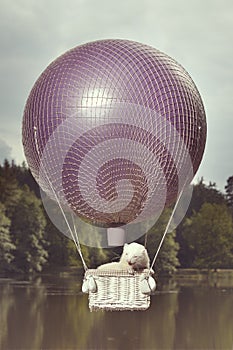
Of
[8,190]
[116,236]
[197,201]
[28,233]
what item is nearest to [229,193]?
[197,201]

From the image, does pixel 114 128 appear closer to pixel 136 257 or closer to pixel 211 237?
pixel 136 257

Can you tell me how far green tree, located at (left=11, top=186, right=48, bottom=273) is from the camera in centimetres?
1003

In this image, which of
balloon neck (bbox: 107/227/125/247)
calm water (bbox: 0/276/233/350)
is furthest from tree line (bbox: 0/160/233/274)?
balloon neck (bbox: 107/227/125/247)

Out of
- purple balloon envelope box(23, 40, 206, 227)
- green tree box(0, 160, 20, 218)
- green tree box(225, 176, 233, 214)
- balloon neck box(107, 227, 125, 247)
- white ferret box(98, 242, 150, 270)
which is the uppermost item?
green tree box(225, 176, 233, 214)

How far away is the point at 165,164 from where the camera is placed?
2.39 metres

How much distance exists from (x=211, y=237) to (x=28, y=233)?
354 centimetres

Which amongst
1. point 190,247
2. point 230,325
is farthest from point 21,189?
point 230,325

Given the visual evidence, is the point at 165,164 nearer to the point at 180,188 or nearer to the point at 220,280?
the point at 180,188

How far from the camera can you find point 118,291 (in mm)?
2182

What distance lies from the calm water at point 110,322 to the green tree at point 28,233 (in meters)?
1.53

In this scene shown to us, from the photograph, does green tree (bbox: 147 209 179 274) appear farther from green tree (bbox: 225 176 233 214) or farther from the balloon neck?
the balloon neck

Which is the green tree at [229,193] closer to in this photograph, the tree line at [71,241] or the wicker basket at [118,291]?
the tree line at [71,241]

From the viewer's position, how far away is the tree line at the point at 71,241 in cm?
1004

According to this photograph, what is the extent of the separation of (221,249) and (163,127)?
974cm
